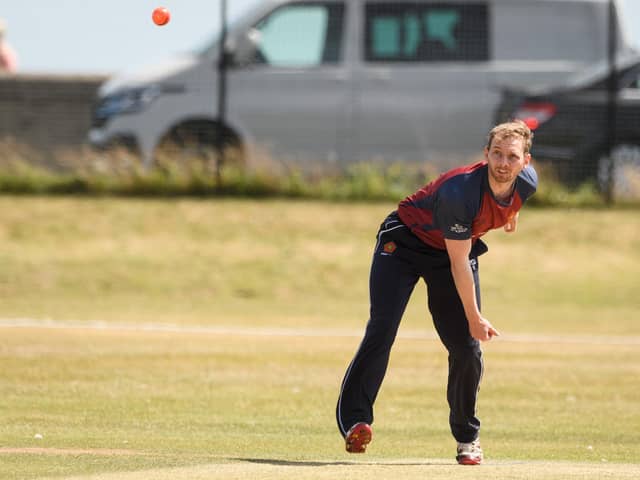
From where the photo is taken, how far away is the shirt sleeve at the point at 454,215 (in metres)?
6.59

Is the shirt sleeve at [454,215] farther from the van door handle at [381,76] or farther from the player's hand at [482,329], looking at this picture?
the van door handle at [381,76]

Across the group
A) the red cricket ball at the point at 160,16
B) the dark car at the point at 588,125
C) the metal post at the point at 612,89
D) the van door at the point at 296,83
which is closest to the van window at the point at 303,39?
the van door at the point at 296,83

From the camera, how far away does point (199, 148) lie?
18.7 meters

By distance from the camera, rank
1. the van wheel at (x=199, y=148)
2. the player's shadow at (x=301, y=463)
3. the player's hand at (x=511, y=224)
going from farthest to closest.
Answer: the van wheel at (x=199, y=148), the player's hand at (x=511, y=224), the player's shadow at (x=301, y=463)

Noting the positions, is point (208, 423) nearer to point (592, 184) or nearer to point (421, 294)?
point (421, 294)

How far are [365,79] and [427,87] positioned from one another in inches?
30.5

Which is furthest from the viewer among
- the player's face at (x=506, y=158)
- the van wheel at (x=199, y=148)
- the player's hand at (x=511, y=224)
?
the van wheel at (x=199, y=148)

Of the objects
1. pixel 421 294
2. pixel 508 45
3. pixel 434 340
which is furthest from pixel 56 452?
pixel 508 45

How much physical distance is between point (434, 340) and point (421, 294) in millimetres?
2992

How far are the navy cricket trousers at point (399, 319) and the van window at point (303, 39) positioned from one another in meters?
11.3

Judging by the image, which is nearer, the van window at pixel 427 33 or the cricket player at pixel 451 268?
the cricket player at pixel 451 268

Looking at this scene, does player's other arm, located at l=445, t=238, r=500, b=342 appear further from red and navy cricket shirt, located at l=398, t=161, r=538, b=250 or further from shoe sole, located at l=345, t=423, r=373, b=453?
shoe sole, located at l=345, t=423, r=373, b=453

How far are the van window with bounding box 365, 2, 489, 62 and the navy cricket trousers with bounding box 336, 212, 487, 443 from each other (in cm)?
1128

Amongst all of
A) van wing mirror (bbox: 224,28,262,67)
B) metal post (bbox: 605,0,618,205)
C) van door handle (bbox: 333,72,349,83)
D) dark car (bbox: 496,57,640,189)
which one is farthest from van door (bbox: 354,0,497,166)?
metal post (bbox: 605,0,618,205)
